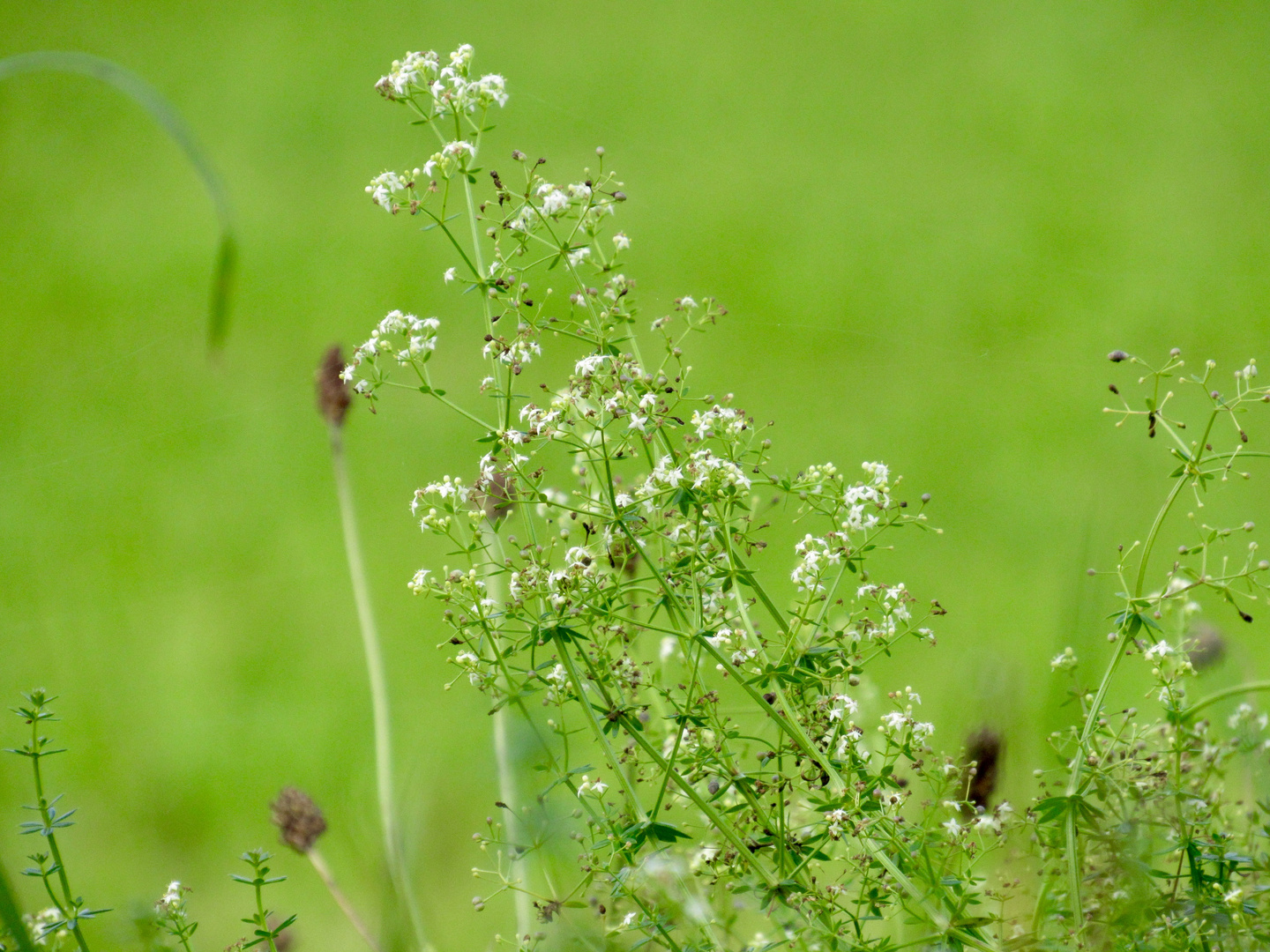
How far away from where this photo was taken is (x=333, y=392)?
66 cm

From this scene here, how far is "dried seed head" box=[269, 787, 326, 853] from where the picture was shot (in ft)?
1.70

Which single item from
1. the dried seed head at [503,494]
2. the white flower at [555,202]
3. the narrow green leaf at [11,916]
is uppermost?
the white flower at [555,202]

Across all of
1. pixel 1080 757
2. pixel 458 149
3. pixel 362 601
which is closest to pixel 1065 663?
pixel 1080 757

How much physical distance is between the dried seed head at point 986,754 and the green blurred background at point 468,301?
61 centimetres

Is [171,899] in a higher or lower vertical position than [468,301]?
lower

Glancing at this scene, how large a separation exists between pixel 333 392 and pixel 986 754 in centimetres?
43

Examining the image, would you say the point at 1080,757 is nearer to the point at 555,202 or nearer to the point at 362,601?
the point at 555,202

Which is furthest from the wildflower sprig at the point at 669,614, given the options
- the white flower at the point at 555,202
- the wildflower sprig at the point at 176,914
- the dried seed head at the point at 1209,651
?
the dried seed head at the point at 1209,651

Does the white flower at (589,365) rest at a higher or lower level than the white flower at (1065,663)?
higher

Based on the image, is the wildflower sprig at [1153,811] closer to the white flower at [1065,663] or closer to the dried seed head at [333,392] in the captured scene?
the white flower at [1065,663]

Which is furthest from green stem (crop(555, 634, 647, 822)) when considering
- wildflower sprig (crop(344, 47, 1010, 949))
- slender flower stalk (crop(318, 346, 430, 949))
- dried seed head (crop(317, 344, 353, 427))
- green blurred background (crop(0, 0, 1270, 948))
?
green blurred background (crop(0, 0, 1270, 948))

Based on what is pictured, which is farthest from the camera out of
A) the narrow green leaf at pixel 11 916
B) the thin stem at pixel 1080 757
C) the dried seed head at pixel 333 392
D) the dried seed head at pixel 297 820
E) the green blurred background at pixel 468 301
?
the green blurred background at pixel 468 301

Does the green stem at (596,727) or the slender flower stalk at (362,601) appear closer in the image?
the green stem at (596,727)

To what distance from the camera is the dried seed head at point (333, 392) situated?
664 mm
